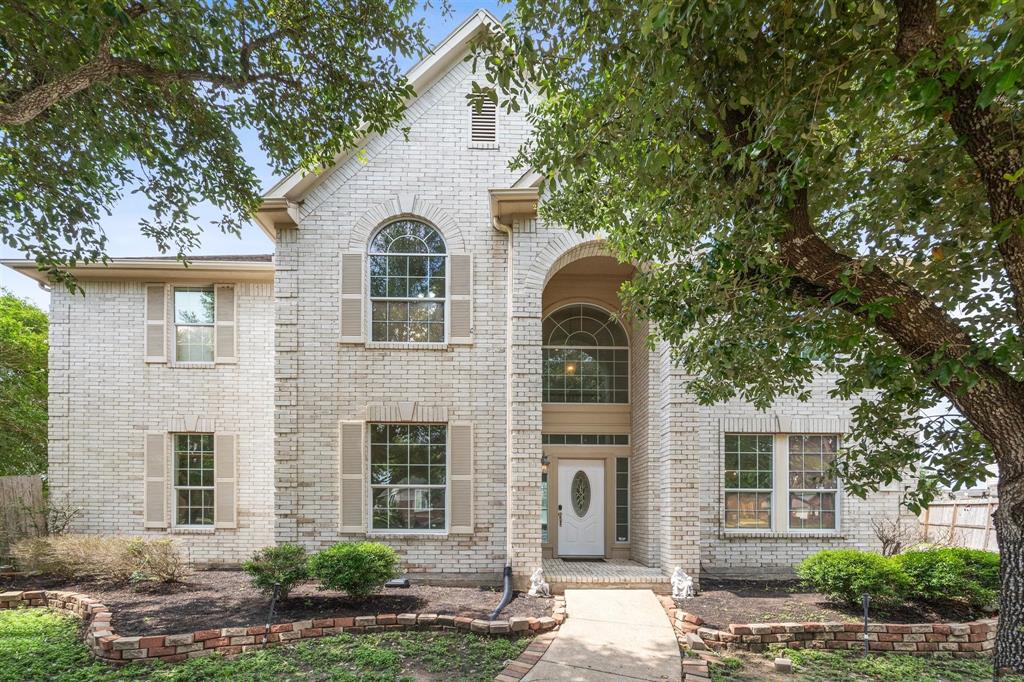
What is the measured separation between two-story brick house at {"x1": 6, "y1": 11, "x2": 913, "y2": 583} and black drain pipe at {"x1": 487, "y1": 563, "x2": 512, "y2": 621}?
0.26 m

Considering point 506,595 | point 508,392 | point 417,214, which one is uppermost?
point 417,214

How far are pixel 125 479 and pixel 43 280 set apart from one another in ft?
13.4

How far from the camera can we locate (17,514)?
9.77 metres

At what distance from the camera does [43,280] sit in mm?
10531

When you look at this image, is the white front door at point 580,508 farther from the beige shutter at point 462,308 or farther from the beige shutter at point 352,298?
the beige shutter at point 352,298

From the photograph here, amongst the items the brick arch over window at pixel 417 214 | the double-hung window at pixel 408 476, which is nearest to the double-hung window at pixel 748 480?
the double-hung window at pixel 408 476

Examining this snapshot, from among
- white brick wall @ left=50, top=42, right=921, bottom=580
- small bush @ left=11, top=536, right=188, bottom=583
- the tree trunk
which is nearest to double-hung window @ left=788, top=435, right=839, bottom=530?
white brick wall @ left=50, top=42, right=921, bottom=580

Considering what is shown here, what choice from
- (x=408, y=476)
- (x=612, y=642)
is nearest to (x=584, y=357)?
(x=408, y=476)

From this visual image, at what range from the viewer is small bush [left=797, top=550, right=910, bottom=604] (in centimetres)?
688

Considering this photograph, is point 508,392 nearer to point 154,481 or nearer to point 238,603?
point 238,603

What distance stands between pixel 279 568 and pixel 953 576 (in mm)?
8387

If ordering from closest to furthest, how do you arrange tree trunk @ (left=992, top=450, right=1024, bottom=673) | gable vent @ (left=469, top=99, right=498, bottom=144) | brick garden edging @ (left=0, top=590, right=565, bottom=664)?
tree trunk @ (left=992, top=450, right=1024, bottom=673), brick garden edging @ (left=0, top=590, right=565, bottom=664), gable vent @ (left=469, top=99, right=498, bottom=144)

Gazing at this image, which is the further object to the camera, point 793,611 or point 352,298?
point 352,298

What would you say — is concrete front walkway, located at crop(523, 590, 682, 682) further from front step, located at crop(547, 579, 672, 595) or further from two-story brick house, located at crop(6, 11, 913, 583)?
two-story brick house, located at crop(6, 11, 913, 583)
